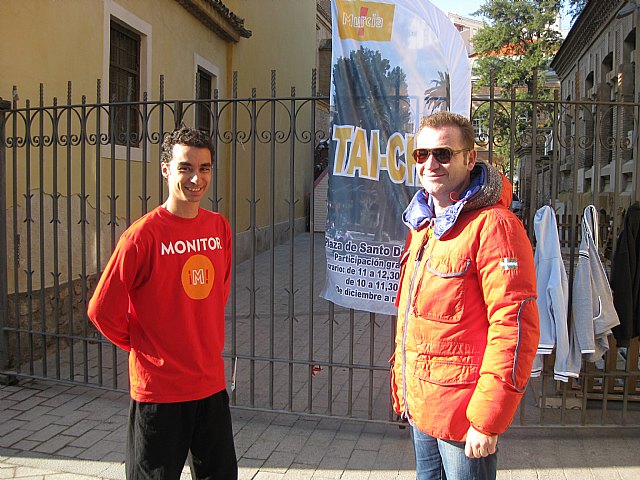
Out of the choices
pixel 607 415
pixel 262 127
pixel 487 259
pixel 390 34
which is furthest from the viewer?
pixel 262 127

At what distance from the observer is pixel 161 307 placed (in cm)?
264

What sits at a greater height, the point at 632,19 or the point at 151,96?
the point at 632,19

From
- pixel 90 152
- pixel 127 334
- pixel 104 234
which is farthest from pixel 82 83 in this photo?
pixel 127 334

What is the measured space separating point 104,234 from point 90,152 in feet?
3.47

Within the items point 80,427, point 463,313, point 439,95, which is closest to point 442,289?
point 463,313

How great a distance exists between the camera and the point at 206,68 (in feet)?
36.5

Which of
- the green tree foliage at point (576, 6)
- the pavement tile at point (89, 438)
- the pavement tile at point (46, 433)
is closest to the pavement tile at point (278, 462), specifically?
the pavement tile at point (89, 438)

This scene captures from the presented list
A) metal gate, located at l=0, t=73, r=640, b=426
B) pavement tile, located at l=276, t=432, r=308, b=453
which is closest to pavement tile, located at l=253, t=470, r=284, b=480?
pavement tile, located at l=276, t=432, r=308, b=453

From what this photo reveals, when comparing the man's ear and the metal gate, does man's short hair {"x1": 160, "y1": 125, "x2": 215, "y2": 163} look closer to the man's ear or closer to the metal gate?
the man's ear

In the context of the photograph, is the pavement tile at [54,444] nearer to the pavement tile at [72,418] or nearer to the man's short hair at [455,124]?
the pavement tile at [72,418]

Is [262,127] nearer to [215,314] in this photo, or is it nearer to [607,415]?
[607,415]

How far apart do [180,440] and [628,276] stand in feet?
10.3

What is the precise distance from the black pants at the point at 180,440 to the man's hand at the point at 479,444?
121cm

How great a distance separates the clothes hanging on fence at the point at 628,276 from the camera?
13.7 ft
